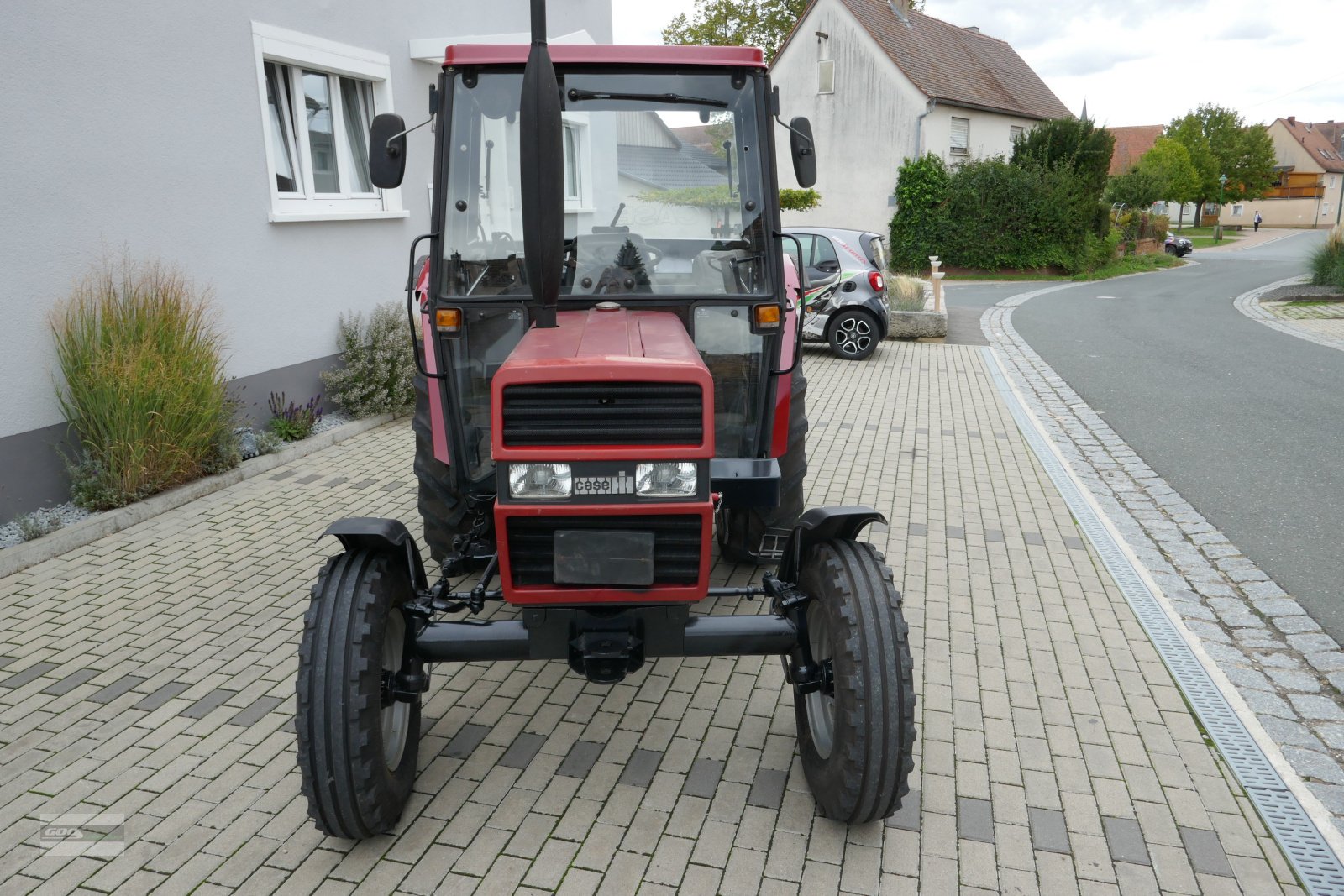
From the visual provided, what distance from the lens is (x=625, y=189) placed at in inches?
170

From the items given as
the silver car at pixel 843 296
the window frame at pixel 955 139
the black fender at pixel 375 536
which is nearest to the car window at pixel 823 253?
the silver car at pixel 843 296

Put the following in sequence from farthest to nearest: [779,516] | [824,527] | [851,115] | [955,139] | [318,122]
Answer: [955,139] → [851,115] → [318,122] → [779,516] → [824,527]

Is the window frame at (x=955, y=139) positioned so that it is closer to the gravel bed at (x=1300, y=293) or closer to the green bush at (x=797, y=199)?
the green bush at (x=797, y=199)

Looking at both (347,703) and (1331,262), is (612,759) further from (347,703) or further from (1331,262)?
(1331,262)

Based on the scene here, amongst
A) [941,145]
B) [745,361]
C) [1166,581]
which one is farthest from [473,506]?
[941,145]

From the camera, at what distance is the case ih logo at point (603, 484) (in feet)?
9.69

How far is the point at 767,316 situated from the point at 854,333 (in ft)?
29.9

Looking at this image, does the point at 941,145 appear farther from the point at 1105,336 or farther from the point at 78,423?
the point at 78,423

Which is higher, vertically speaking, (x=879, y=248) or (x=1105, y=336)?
(x=879, y=248)

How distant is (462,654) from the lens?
3.28 meters

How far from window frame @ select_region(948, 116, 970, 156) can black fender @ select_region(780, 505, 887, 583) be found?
2969cm

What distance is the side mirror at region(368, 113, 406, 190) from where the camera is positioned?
3.91 meters

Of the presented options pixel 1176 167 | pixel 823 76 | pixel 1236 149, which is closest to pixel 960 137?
pixel 823 76

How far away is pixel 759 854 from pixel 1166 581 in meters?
3.51
